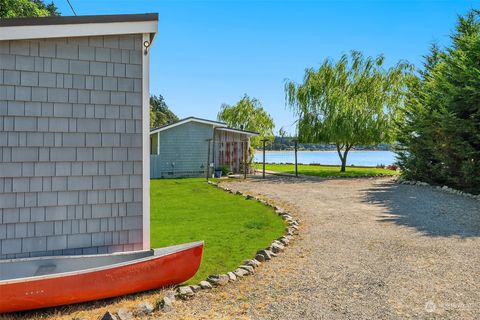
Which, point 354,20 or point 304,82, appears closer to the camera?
point 354,20

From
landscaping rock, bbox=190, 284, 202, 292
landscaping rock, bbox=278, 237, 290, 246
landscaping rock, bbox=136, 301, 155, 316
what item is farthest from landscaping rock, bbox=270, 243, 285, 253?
landscaping rock, bbox=136, 301, 155, 316

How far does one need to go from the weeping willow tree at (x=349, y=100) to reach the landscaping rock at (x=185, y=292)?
19334 millimetres

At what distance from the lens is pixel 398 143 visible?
19.8 metres

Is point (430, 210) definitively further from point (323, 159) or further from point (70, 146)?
point (323, 159)

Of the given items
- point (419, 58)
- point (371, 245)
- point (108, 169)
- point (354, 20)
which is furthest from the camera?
point (419, 58)

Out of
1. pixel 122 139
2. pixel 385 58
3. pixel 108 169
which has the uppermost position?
pixel 385 58

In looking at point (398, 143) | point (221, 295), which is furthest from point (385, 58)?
point (221, 295)

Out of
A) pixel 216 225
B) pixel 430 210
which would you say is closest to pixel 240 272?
pixel 216 225

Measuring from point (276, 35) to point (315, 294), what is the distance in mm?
11795

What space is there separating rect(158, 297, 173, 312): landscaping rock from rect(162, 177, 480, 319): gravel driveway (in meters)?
0.14

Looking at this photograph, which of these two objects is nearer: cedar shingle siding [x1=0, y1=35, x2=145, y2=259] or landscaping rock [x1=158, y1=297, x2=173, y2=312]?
landscaping rock [x1=158, y1=297, x2=173, y2=312]

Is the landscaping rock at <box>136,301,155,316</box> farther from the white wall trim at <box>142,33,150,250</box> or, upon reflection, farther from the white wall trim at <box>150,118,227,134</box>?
the white wall trim at <box>150,118,227,134</box>

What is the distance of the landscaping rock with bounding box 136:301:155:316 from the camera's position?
4.00 m

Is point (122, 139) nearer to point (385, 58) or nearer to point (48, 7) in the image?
point (385, 58)
